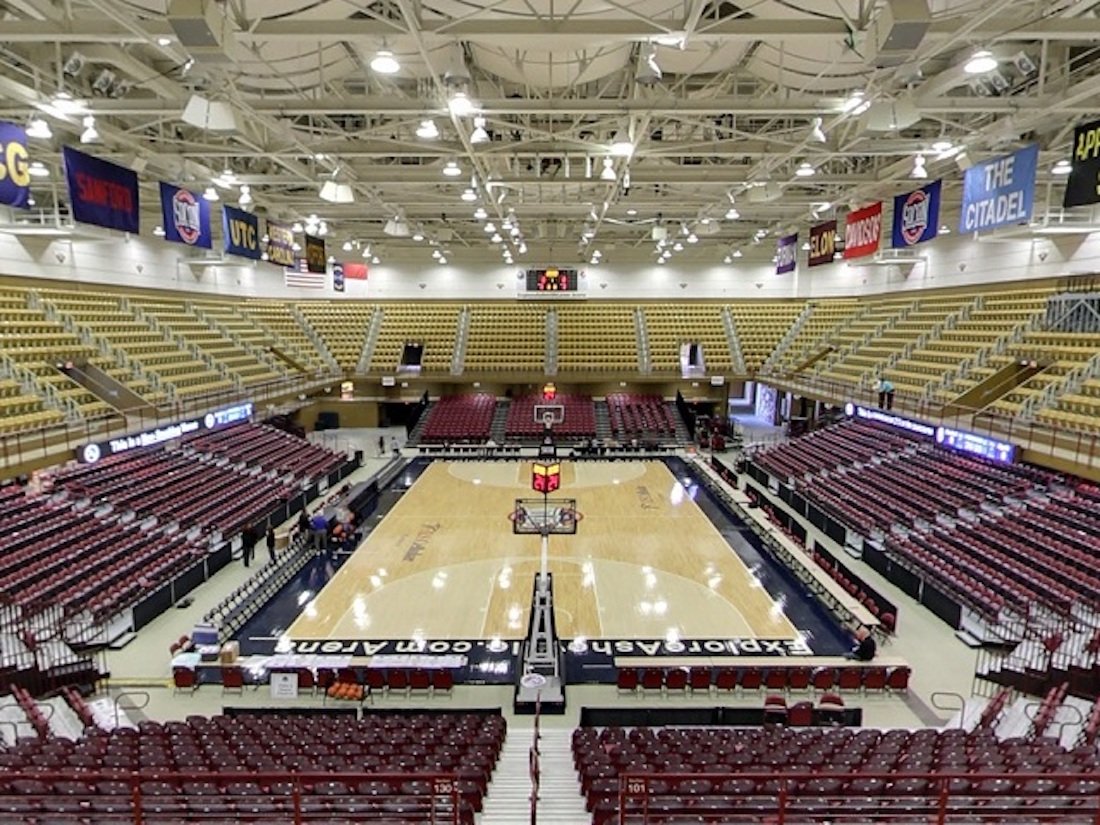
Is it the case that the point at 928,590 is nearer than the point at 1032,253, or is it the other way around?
the point at 928,590

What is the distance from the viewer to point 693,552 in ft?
58.9

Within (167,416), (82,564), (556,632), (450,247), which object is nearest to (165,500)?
(167,416)

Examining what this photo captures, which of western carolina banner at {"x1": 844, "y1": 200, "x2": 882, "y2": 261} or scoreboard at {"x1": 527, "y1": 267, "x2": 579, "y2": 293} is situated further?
scoreboard at {"x1": 527, "y1": 267, "x2": 579, "y2": 293}

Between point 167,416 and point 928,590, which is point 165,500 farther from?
point 928,590

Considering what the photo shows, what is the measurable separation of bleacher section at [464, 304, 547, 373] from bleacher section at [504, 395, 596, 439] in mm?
1841

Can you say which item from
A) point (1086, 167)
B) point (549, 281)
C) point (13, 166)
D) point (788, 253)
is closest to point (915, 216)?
point (1086, 167)

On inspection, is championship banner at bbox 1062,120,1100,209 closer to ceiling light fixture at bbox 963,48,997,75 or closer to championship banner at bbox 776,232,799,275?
ceiling light fixture at bbox 963,48,997,75

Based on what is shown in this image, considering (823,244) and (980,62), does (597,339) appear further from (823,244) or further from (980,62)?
(980,62)

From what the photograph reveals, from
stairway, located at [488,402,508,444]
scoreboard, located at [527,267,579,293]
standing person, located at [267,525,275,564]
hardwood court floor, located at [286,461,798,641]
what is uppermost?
scoreboard, located at [527,267,579,293]

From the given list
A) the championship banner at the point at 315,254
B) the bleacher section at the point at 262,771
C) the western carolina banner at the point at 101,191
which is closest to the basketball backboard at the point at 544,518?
the bleacher section at the point at 262,771

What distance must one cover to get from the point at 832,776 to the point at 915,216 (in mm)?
13362

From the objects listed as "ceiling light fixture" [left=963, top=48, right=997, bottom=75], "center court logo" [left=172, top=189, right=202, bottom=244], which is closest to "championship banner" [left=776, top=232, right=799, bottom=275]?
"ceiling light fixture" [left=963, top=48, right=997, bottom=75]

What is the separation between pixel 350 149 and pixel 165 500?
33.7ft

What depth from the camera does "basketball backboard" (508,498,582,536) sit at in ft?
57.9
